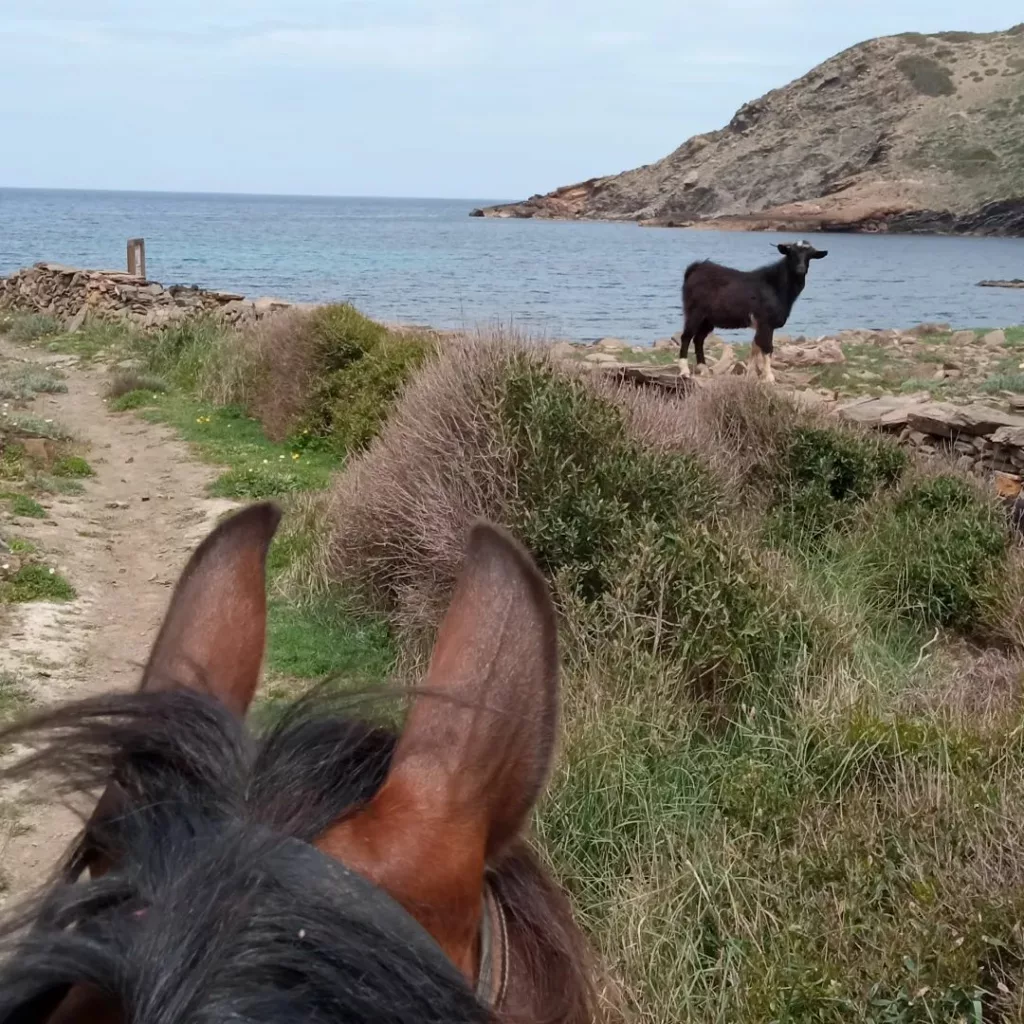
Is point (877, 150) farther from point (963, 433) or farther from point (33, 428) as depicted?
point (33, 428)

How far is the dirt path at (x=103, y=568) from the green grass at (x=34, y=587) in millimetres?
127

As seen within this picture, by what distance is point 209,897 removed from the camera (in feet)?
3.41

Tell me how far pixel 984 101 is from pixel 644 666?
344ft

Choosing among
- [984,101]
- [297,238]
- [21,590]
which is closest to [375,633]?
[21,590]

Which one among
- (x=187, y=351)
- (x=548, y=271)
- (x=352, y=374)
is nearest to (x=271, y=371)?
(x=352, y=374)

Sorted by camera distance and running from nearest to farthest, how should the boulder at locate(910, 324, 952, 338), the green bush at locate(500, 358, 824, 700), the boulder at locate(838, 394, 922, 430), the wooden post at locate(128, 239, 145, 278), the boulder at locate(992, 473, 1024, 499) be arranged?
1. the green bush at locate(500, 358, 824, 700)
2. the boulder at locate(992, 473, 1024, 499)
3. the boulder at locate(838, 394, 922, 430)
4. the boulder at locate(910, 324, 952, 338)
5. the wooden post at locate(128, 239, 145, 278)

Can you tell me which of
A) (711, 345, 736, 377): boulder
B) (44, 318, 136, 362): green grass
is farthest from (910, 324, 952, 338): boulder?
(44, 318, 136, 362): green grass

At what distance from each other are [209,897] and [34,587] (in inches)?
280

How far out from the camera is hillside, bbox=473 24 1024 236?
85812 millimetres

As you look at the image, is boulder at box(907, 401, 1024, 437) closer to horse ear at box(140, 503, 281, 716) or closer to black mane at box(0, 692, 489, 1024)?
horse ear at box(140, 503, 281, 716)

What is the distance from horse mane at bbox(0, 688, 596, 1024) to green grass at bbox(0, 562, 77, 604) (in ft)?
21.4

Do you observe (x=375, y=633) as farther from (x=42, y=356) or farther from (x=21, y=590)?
(x=42, y=356)

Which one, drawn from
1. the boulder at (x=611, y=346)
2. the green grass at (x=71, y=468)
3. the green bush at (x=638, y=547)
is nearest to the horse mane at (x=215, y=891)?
the green bush at (x=638, y=547)

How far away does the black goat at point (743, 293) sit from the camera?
15.1 m
